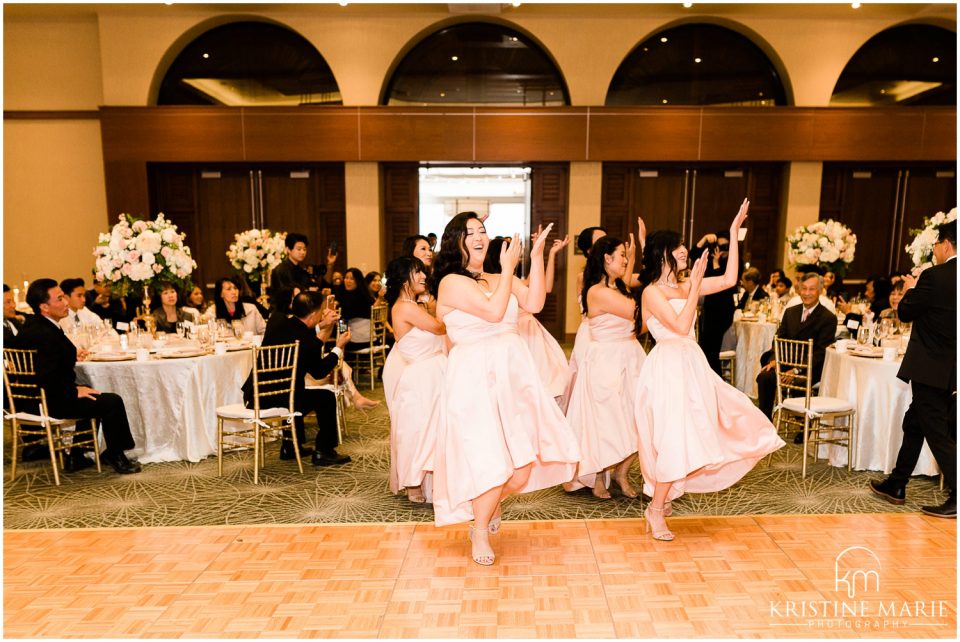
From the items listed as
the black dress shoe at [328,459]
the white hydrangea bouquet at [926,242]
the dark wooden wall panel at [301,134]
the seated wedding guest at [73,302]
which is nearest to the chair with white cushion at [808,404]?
the white hydrangea bouquet at [926,242]

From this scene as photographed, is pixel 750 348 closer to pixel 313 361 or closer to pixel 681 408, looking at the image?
pixel 681 408

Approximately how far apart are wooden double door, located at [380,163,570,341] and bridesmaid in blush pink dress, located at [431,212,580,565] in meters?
7.12

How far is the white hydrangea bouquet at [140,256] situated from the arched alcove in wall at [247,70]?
16.4 feet

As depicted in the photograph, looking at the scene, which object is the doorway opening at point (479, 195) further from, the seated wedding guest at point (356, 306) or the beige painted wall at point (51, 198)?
the beige painted wall at point (51, 198)

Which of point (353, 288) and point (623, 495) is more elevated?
point (353, 288)

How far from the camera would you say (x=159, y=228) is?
592 centimetres

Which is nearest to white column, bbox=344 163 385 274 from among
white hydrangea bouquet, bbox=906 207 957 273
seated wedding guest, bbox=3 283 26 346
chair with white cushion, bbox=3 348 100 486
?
seated wedding guest, bbox=3 283 26 346

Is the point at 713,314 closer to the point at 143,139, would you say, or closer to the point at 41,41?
the point at 143,139

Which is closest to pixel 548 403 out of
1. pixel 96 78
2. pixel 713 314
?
pixel 713 314

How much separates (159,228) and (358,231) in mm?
4461

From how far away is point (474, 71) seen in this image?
33.7ft

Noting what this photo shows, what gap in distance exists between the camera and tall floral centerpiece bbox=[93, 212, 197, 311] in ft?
18.7

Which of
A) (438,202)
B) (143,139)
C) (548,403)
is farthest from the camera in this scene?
(438,202)

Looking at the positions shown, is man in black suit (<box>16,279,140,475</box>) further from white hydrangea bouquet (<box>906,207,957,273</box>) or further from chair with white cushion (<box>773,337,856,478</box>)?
white hydrangea bouquet (<box>906,207,957,273</box>)
